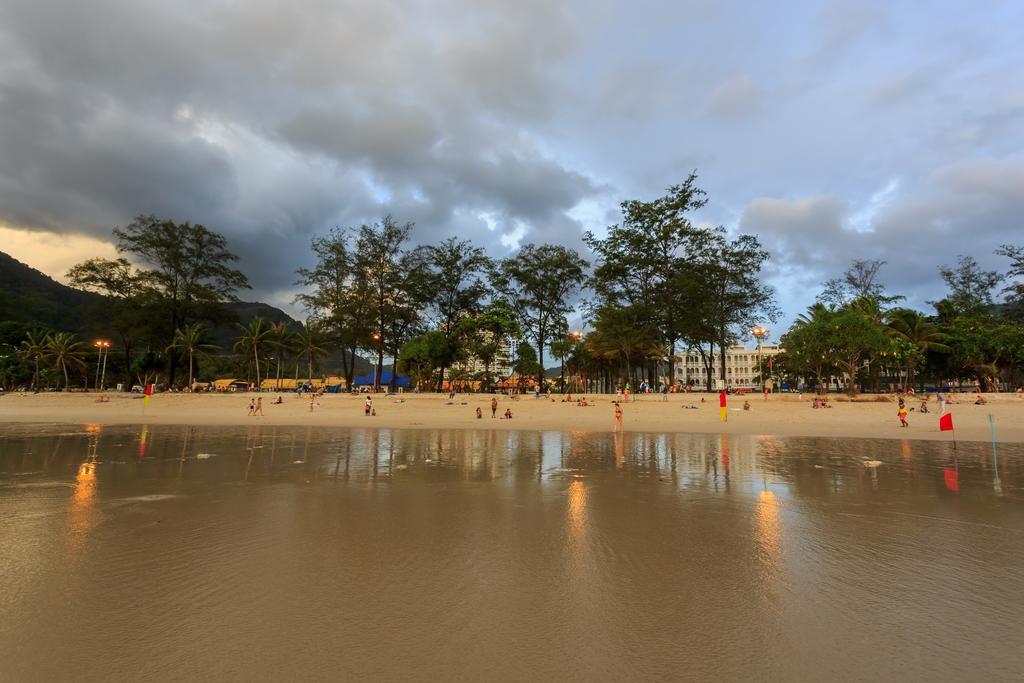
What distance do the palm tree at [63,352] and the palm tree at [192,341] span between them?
18457 mm

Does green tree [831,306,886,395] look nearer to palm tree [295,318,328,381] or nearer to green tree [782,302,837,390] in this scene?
green tree [782,302,837,390]

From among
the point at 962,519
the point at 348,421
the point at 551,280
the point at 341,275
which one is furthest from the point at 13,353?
the point at 962,519

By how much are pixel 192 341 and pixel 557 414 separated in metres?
45.0

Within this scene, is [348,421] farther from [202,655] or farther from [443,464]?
[202,655]

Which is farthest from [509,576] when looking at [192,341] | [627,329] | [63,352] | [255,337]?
[63,352]

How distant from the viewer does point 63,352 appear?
6256cm

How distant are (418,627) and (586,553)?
2.73 meters

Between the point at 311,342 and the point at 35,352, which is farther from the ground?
the point at 311,342

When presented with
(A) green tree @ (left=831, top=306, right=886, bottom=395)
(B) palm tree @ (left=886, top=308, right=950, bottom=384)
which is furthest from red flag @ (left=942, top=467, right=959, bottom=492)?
(B) palm tree @ (left=886, top=308, right=950, bottom=384)

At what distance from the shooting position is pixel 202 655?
3.76 metres

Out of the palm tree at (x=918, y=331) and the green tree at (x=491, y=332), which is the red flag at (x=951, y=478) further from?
the palm tree at (x=918, y=331)

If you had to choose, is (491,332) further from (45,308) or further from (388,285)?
(45,308)

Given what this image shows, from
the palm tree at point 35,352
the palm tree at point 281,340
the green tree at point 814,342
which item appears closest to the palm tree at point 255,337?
the palm tree at point 281,340

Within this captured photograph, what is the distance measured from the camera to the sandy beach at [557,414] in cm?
2608
